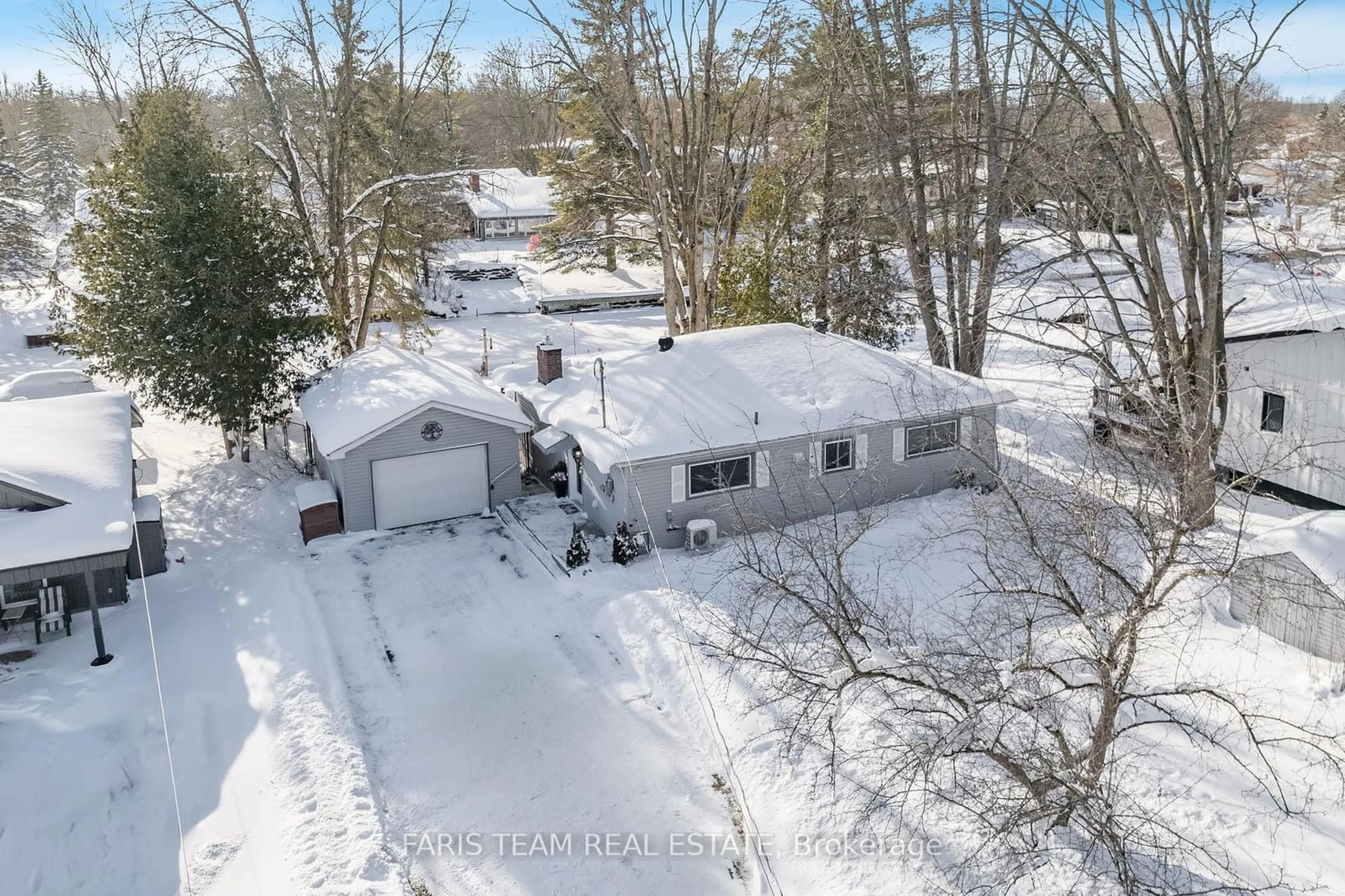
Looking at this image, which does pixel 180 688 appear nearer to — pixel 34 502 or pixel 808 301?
pixel 34 502

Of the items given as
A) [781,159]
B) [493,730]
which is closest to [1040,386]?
[781,159]

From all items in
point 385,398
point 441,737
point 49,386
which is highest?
point 49,386

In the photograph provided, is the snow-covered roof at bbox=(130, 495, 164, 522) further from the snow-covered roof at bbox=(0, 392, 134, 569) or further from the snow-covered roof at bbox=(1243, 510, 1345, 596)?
the snow-covered roof at bbox=(1243, 510, 1345, 596)

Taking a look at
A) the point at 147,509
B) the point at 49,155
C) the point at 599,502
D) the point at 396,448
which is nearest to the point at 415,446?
the point at 396,448

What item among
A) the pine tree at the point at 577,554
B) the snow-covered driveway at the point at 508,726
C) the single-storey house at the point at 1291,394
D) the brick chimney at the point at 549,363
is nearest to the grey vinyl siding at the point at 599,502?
the pine tree at the point at 577,554

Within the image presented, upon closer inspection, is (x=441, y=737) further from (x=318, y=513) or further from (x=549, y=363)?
(x=549, y=363)

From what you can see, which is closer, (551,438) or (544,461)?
(551,438)
